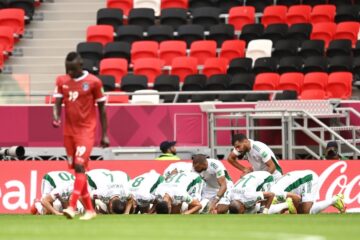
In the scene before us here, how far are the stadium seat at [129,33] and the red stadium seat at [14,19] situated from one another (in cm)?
298

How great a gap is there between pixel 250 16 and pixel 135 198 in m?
13.1

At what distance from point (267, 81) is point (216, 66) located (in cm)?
178

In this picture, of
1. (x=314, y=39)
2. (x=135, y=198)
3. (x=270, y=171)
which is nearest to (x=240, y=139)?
(x=270, y=171)

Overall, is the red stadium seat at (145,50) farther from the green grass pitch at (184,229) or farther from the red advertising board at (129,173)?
the green grass pitch at (184,229)

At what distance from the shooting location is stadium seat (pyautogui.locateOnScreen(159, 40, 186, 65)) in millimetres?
34094

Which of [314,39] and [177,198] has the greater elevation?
[314,39]

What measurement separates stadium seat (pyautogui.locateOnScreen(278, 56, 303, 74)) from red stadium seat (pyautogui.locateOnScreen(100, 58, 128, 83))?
13.8ft

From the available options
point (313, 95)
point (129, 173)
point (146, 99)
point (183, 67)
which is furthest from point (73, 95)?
point (183, 67)

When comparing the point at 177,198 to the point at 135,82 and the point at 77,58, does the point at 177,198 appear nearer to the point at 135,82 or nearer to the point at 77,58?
the point at 77,58

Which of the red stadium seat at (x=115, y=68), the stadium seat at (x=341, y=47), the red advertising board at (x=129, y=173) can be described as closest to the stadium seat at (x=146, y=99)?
the red stadium seat at (x=115, y=68)

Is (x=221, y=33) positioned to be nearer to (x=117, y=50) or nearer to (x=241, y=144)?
(x=117, y=50)

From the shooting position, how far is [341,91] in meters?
31.3

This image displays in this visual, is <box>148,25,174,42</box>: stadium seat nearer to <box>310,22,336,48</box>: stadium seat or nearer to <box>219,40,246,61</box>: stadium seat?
<box>219,40,246,61</box>: stadium seat

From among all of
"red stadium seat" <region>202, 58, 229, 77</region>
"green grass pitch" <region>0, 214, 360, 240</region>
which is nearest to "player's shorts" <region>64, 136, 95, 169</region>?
"green grass pitch" <region>0, 214, 360, 240</region>
